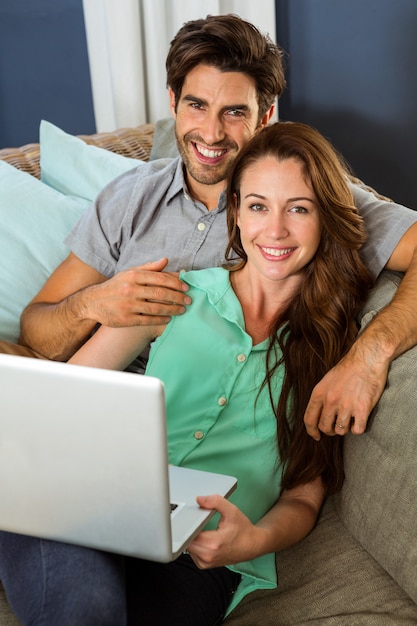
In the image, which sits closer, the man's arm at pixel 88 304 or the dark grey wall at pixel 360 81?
the man's arm at pixel 88 304

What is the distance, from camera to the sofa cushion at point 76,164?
2.33m

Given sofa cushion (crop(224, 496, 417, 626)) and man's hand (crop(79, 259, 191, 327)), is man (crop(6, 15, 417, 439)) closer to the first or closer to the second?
man's hand (crop(79, 259, 191, 327))

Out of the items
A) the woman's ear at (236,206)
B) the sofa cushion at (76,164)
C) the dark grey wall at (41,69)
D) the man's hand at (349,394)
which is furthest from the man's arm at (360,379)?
the dark grey wall at (41,69)

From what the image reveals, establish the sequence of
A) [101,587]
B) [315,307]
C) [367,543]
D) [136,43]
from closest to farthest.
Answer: [101,587], [367,543], [315,307], [136,43]

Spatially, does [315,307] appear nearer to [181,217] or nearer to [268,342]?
[268,342]

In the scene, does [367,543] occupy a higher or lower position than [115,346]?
lower

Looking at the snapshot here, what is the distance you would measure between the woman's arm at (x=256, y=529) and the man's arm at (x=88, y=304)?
40cm

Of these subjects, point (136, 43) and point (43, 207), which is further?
point (136, 43)

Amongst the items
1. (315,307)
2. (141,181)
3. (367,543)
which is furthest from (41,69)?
(367,543)

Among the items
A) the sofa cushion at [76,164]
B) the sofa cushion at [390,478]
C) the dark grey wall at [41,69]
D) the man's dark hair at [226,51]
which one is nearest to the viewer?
the sofa cushion at [390,478]

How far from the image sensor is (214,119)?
1917 millimetres

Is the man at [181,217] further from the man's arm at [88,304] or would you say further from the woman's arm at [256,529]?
the woman's arm at [256,529]

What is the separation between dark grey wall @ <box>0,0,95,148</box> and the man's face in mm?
1305

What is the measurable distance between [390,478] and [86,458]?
1.93 ft
